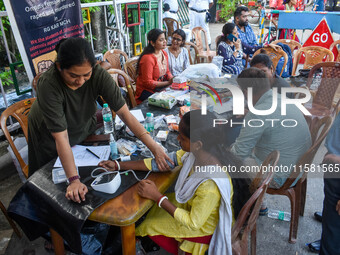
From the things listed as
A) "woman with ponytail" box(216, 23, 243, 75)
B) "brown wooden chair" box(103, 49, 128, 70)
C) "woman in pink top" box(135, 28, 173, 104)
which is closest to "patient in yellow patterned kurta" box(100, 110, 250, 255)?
"woman in pink top" box(135, 28, 173, 104)

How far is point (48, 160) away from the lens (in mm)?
2008

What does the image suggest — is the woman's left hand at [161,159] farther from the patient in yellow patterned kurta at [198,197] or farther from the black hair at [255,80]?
the black hair at [255,80]

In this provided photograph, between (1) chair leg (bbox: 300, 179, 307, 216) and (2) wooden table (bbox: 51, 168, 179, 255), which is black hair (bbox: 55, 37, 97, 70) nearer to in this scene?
(2) wooden table (bbox: 51, 168, 179, 255)

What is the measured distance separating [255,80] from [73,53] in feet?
4.55

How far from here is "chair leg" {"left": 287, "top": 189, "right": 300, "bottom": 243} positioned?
2184mm

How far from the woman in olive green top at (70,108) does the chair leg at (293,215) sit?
109 cm

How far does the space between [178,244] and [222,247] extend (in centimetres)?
29

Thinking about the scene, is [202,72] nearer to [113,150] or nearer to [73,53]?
[113,150]

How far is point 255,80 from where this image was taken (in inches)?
87.4

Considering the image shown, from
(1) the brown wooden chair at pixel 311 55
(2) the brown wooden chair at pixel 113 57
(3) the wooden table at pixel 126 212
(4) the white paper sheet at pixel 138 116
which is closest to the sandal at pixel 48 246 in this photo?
(3) the wooden table at pixel 126 212

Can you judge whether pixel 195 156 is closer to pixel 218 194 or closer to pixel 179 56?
pixel 218 194

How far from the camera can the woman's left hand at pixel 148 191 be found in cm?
156

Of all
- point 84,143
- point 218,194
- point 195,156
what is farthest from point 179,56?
point 218,194

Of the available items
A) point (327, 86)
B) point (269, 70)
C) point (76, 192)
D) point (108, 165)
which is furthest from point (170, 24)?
point (76, 192)
